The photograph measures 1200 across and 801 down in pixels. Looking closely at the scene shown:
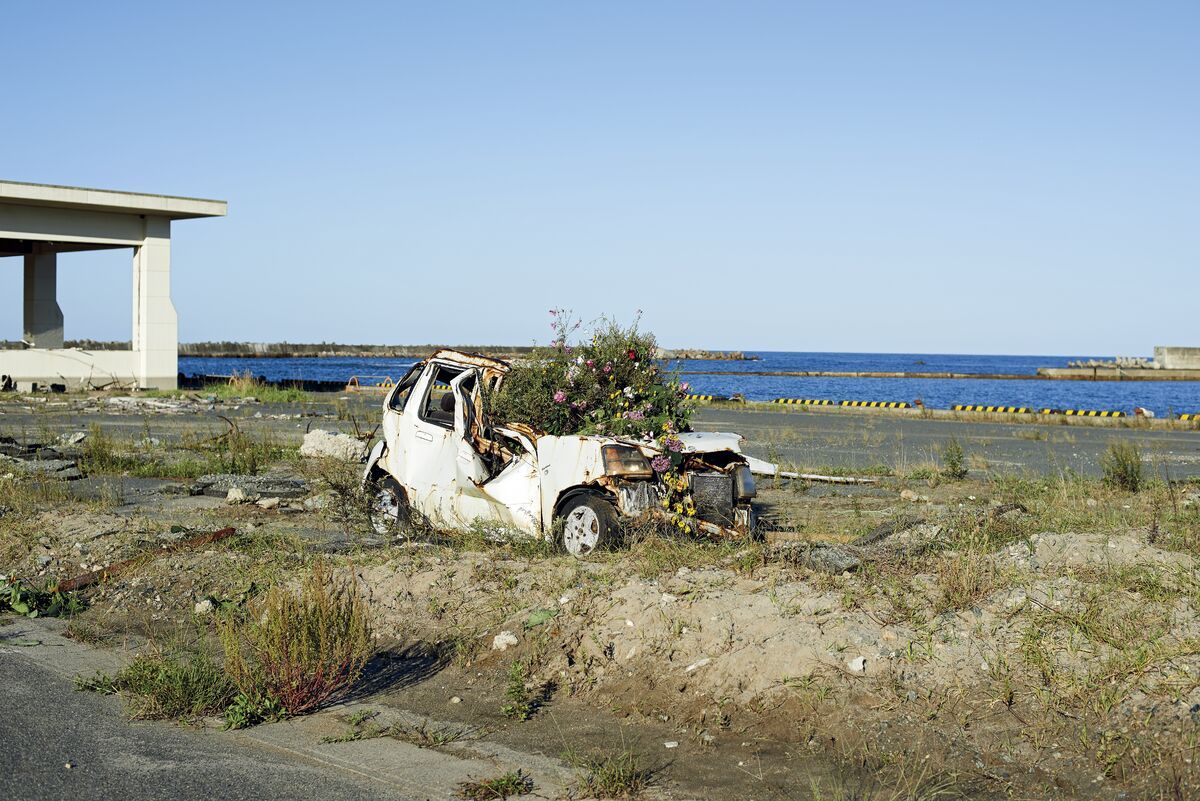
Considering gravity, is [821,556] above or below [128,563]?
above

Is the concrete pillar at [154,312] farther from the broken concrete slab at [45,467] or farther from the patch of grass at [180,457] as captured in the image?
the broken concrete slab at [45,467]

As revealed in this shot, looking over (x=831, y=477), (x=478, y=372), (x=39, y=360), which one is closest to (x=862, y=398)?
(x=39, y=360)

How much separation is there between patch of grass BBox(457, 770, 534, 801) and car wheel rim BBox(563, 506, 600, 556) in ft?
13.1

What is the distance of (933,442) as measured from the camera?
2519 cm

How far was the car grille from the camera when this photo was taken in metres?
9.58

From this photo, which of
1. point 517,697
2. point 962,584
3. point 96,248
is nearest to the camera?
point 517,697

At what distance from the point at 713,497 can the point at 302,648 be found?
168 inches

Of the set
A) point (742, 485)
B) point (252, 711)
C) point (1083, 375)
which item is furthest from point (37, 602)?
point (1083, 375)

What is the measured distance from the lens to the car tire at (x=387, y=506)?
10798 millimetres

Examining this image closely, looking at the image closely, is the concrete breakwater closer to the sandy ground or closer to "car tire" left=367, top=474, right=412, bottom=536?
"car tire" left=367, top=474, right=412, bottom=536

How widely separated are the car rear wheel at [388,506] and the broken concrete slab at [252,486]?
358 cm

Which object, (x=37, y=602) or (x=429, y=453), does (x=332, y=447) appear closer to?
(x=429, y=453)

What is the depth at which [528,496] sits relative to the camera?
32.0ft

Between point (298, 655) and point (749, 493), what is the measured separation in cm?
463
